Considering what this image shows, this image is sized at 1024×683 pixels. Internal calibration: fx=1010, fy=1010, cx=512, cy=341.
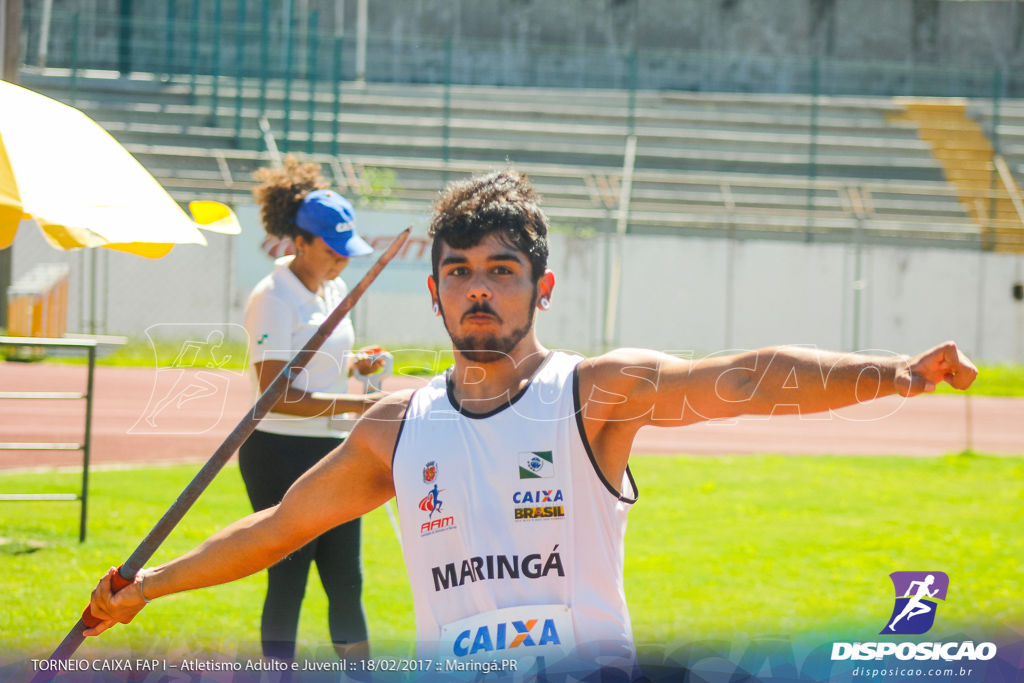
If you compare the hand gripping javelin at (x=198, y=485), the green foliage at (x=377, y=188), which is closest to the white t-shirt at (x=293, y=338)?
the hand gripping javelin at (x=198, y=485)

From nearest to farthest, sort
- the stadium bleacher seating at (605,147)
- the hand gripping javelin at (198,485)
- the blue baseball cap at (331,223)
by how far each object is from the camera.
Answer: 1. the hand gripping javelin at (198,485)
2. the blue baseball cap at (331,223)
3. the stadium bleacher seating at (605,147)

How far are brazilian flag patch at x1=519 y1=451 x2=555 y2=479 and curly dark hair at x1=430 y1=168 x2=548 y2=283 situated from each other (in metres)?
0.43

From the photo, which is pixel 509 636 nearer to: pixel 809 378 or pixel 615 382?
pixel 615 382

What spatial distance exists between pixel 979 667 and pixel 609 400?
1102mm

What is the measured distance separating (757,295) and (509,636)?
1742 centimetres

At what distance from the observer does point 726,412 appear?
223 centimetres

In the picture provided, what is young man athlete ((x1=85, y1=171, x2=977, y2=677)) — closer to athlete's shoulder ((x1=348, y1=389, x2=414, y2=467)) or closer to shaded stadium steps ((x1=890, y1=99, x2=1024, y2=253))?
athlete's shoulder ((x1=348, y1=389, x2=414, y2=467))

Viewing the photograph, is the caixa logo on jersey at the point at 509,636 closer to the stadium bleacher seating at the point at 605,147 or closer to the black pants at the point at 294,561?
the black pants at the point at 294,561

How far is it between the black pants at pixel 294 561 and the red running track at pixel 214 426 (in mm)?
5819

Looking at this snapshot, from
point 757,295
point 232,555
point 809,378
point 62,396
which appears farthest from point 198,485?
point 757,295

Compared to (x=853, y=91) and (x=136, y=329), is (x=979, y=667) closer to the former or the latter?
(x=136, y=329)

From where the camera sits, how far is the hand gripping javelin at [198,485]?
2.72 metres

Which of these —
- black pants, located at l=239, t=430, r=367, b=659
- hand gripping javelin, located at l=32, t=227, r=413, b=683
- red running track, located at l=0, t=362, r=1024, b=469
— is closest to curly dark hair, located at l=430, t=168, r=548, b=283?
hand gripping javelin, located at l=32, t=227, r=413, b=683

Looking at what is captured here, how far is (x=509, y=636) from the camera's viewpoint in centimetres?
222
